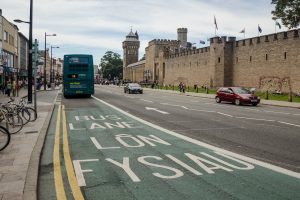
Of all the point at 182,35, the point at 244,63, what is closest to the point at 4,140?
the point at 244,63

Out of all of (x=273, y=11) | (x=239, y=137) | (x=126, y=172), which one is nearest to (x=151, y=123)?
(x=239, y=137)

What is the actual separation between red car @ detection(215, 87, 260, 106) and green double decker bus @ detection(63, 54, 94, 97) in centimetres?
1073

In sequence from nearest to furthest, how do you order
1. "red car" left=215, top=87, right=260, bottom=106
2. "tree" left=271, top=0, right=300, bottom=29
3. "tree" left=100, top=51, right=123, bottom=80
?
1. "red car" left=215, top=87, right=260, bottom=106
2. "tree" left=271, top=0, right=300, bottom=29
3. "tree" left=100, top=51, right=123, bottom=80

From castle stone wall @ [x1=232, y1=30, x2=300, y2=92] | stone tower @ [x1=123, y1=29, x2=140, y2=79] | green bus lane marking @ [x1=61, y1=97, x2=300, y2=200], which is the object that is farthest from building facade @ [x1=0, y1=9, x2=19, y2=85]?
stone tower @ [x1=123, y1=29, x2=140, y2=79]

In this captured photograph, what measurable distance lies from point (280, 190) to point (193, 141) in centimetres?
494

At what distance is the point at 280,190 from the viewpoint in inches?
246

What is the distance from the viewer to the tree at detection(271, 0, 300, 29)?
4172 centimetres

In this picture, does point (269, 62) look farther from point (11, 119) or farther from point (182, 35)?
point (182, 35)

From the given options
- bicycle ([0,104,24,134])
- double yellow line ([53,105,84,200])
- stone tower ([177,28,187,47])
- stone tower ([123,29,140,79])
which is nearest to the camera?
double yellow line ([53,105,84,200])

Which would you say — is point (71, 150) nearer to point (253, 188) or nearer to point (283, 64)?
point (253, 188)

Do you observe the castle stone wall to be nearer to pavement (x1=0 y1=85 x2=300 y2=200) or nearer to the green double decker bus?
the green double decker bus

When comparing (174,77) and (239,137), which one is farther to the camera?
(174,77)

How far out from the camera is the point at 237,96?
30.5 meters

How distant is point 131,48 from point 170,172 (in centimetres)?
14496
